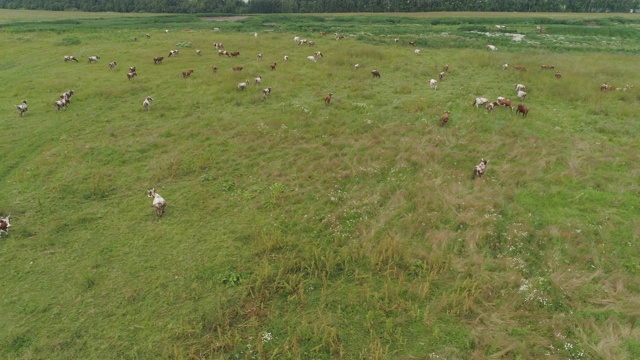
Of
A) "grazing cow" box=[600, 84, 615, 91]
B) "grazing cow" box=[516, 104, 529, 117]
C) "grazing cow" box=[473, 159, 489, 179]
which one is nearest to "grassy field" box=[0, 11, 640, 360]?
"grazing cow" box=[473, 159, 489, 179]

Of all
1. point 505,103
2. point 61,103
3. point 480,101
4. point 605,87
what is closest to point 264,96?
point 61,103

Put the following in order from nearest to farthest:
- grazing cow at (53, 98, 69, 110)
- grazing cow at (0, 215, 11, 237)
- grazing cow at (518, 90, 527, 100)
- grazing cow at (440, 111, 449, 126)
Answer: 1. grazing cow at (0, 215, 11, 237)
2. grazing cow at (440, 111, 449, 126)
3. grazing cow at (53, 98, 69, 110)
4. grazing cow at (518, 90, 527, 100)

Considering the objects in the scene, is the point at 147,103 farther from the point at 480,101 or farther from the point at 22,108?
the point at 480,101

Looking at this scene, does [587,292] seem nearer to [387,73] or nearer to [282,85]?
[282,85]

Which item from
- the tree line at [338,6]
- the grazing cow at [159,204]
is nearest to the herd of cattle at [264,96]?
the grazing cow at [159,204]

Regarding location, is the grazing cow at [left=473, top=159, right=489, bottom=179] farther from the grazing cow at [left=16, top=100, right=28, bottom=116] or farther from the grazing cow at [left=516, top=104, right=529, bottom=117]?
A: the grazing cow at [left=16, top=100, right=28, bottom=116]

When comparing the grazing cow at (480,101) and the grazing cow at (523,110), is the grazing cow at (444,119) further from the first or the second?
the grazing cow at (523,110)
